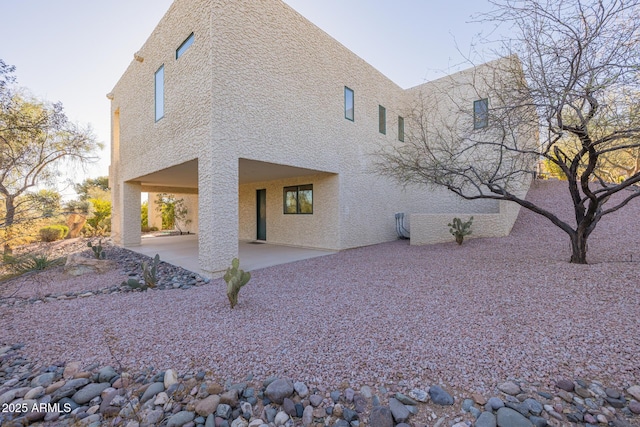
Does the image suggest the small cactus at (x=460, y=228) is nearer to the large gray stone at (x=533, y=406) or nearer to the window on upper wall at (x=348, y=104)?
the window on upper wall at (x=348, y=104)

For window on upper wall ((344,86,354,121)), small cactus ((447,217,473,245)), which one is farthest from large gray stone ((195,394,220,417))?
window on upper wall ((344,86,354,121))

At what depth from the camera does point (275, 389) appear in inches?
92.5

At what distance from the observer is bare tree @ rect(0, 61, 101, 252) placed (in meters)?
5.54

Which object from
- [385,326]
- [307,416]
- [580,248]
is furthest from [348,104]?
[307,416]

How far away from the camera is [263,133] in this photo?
22.7 ft

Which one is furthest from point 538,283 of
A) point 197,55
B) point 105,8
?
point 105,8

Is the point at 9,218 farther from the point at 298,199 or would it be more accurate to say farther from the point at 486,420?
the point at 486,420

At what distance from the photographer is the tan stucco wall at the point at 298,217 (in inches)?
377

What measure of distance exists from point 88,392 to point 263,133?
5.81m

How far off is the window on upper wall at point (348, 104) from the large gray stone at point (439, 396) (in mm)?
8728

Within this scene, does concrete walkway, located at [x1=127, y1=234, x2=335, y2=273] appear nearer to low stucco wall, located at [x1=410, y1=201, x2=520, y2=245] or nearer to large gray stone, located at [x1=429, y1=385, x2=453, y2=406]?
low stucco wall, located at [x1=410, y1=201, x2=520, y2=245]

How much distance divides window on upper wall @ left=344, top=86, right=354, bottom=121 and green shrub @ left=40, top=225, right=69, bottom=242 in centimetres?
1470

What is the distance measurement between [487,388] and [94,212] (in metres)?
19.1

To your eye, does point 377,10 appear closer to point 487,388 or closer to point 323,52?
point 323,52
